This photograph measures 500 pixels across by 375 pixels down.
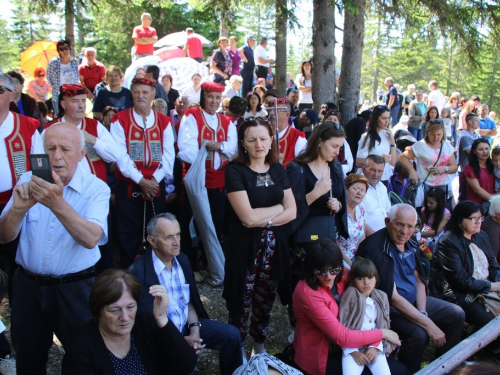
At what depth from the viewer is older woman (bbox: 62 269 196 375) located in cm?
231

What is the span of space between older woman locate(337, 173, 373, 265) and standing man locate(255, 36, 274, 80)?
10.4 m

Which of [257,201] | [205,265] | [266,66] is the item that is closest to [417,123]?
[266,66]

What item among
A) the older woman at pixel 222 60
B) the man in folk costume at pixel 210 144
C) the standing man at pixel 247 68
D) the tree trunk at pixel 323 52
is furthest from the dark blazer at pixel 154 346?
the standing man at pixel 247 68

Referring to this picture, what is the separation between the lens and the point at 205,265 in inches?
216

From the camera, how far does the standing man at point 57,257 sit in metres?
2.56

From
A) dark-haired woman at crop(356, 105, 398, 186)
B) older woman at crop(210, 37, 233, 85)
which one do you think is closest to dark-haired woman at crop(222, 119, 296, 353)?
dark-haired woman at crop(356, 105, 398, 186)

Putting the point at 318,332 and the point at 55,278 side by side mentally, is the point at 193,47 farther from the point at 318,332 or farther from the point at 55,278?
the point at 55,278

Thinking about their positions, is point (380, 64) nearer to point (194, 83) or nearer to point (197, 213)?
point (194, 83)

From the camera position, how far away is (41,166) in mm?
2268

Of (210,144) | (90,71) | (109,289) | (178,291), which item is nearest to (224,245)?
(210,144)

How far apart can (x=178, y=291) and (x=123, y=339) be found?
2.25ft

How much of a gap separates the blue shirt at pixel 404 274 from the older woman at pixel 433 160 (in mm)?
2405

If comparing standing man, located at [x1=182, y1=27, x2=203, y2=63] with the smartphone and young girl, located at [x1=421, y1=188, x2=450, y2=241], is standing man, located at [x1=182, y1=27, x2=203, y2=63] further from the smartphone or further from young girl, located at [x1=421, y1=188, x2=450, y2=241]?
the smartphone

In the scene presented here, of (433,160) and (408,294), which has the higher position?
(433,160)
